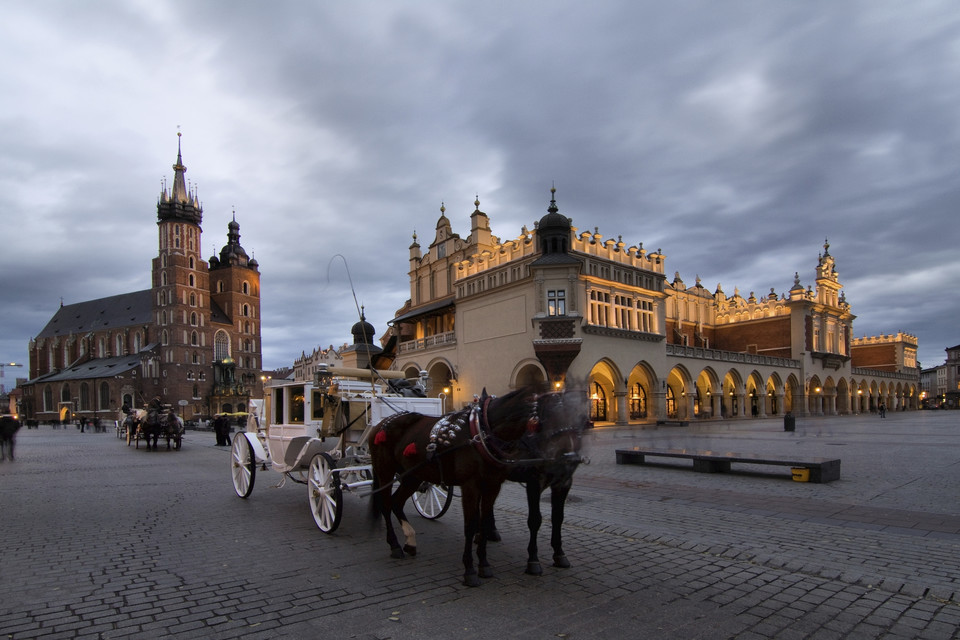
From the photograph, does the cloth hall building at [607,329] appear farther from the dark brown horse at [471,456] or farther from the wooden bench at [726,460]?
the dark brown horse at [471,456]

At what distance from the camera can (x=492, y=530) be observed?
6512 millimetres

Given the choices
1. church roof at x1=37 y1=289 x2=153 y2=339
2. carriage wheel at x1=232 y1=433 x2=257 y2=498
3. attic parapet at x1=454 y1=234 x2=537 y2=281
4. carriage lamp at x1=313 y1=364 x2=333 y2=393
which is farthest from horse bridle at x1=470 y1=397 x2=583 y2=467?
church roof at x1=37 y1=289 x2=153 y2=339

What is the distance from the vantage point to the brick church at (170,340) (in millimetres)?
83438

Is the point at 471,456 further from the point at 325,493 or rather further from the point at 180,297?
the point at 180,297

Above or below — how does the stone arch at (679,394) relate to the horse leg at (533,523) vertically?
below

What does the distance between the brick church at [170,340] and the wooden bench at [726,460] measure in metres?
80.4

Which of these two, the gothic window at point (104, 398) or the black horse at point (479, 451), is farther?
the gothic window at point (104, 398)

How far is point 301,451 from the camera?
859 cm

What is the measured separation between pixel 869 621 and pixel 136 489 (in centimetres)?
1227

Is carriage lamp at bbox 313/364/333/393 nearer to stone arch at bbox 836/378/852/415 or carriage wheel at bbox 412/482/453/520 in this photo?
carriage wheel at bbox 412/482/453/520

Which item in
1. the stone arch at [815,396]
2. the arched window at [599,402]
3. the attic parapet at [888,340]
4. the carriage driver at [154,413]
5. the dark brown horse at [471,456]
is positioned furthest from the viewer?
the attic parapet at [888,340]

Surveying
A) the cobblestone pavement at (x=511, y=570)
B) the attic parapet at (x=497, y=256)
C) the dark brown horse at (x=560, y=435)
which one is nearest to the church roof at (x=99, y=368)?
the attic parapet at (x=497, y=256)

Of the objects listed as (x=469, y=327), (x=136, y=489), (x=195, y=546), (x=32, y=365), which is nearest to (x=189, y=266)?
(x=32, y=365)

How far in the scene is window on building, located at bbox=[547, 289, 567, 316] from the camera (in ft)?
102
